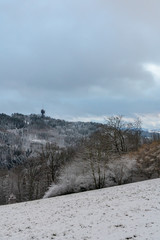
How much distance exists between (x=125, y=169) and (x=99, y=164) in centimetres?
422

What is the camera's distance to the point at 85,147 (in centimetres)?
3041

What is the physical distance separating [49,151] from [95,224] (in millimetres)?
35026

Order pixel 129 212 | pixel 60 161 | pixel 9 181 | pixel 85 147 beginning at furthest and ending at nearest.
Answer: pixel 9 181
pixel 60 161
pixel 85 147
pixel 129 212

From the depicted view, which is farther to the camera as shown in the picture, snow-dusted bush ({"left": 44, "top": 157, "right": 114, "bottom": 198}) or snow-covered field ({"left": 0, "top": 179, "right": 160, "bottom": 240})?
snow-dusted bush ({"left": 44, "top": 157, "right": 114, "bottom": 198})

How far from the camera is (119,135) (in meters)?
43.0

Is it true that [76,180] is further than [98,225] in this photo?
Yes

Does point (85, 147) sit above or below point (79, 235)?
above

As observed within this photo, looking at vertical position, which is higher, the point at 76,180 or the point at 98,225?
the point at 98,225

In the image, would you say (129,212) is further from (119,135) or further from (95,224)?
(119,135)

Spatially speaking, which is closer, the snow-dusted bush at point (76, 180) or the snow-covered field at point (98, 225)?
the snow-covered field at point (98, 225)

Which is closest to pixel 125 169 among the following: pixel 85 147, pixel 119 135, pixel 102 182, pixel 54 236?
pixel 102 182

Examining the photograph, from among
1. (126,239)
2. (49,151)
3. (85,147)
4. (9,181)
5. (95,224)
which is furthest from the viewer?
(9,181)

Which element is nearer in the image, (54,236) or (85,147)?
(54,236)

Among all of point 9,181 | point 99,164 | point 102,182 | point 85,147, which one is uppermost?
point 85,147
